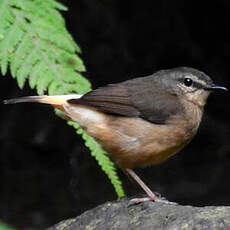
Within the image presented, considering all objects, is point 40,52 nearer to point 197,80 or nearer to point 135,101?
point 135,101

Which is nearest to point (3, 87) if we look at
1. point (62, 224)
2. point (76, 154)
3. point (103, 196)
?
point (76, 154)

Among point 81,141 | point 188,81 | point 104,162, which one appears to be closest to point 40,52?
point 104,162

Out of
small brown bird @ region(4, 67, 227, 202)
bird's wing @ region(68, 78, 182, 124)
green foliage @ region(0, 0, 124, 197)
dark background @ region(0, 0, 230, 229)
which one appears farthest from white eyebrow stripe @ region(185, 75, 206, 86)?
dark background @ region(0, 0, 230, 229)

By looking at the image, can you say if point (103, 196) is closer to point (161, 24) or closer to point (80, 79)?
point (161, 24)

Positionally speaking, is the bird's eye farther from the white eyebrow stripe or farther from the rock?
the rock

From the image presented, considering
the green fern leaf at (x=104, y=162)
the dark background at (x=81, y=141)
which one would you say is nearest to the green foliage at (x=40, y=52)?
the green fern leaf at (x=104, y=162)

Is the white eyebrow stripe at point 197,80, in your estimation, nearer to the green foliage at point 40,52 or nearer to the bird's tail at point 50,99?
the green foliage at point 40,52
